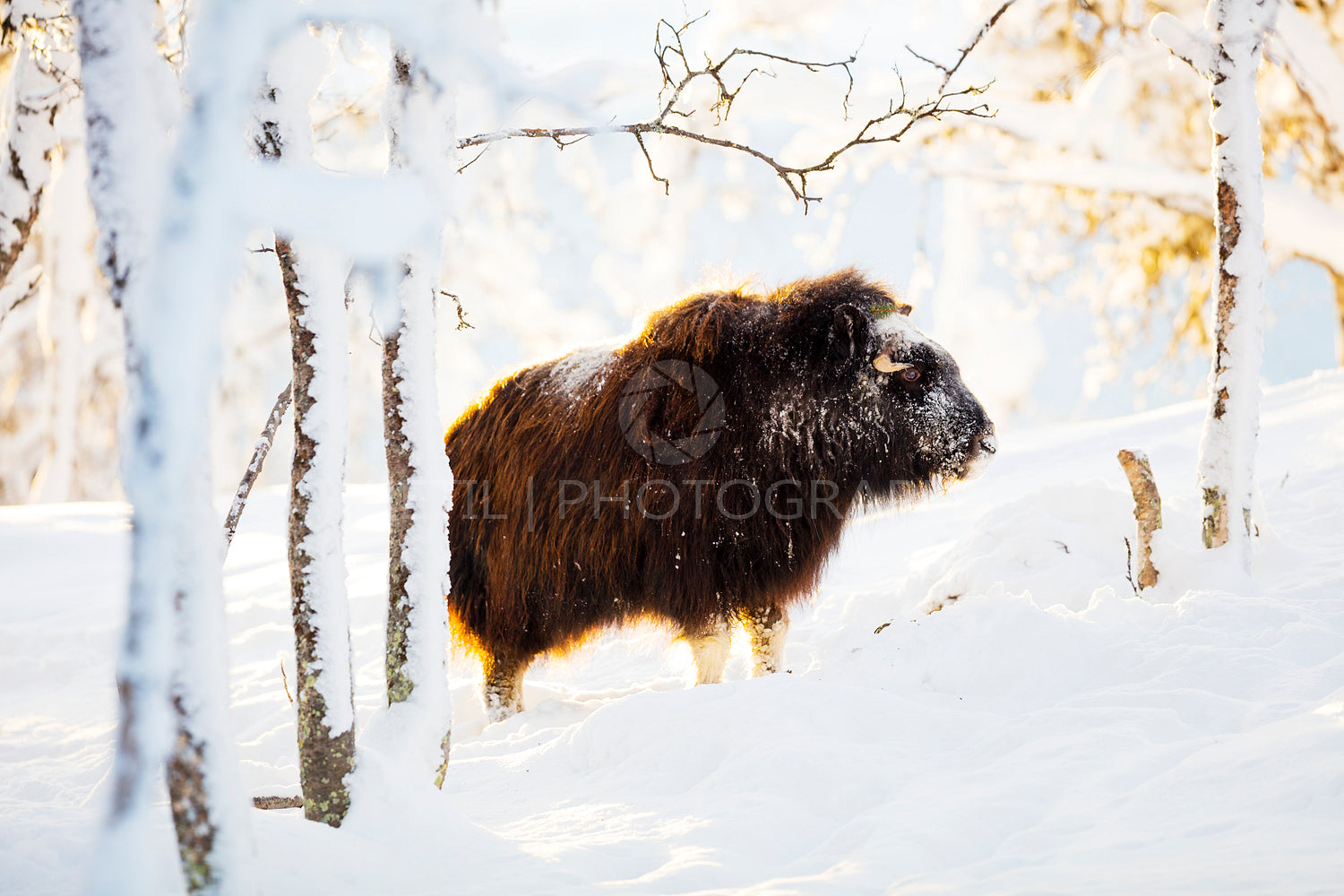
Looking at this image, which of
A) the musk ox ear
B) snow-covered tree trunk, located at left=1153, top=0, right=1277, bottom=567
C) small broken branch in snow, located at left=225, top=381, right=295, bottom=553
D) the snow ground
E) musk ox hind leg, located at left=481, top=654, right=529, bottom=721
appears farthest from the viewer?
musk ox hind leg, located at left=481, top=654, right=529, bottom=721

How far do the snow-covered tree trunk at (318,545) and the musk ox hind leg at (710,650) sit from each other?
1.85 metres

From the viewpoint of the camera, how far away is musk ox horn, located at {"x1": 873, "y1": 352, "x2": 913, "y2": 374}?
134 inches

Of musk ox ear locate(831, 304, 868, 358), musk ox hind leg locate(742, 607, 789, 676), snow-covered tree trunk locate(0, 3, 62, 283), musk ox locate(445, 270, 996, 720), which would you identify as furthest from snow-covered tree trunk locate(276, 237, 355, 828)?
snow-covered tree trunk locate(0, 3, 62, 283)

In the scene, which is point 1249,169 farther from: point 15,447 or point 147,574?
point 15,447

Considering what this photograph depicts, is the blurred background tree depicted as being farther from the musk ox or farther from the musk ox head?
the musk ox

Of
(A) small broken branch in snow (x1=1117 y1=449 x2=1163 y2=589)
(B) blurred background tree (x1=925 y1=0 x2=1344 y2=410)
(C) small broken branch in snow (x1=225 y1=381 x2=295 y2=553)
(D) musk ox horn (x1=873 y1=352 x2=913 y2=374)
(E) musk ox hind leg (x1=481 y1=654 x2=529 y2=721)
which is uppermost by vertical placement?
(B) blurred background tree (x1=925 y1=0 x2=1344 y2=410)

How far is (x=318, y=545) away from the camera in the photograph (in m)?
1.73

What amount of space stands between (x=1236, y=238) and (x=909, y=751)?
2.57 meters

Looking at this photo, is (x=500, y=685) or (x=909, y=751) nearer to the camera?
(x=909, y=751)

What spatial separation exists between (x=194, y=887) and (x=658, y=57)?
200 centimetres

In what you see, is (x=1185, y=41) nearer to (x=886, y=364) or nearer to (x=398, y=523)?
(x=886, y=364)

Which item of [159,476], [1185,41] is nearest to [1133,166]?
[1185,41]

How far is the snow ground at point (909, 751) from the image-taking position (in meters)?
1.48

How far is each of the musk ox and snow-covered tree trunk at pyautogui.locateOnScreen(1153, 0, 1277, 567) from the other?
0.90 metres
